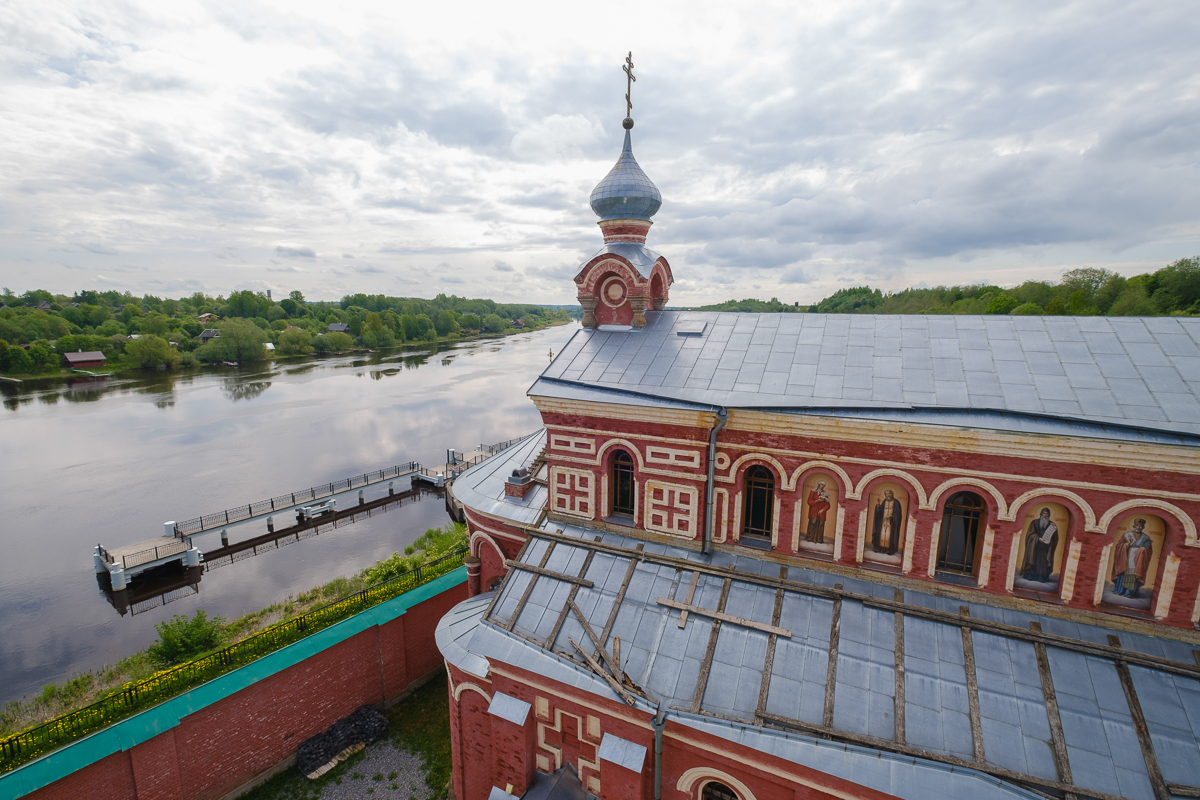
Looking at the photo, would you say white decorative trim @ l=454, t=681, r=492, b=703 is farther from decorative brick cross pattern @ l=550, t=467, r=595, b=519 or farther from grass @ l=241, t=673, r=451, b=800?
decorative brick cross pattern @ l=550, t=467, r=595, b=519

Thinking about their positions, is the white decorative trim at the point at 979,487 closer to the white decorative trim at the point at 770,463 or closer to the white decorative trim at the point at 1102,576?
the white decorative trim at the point at 1102,576

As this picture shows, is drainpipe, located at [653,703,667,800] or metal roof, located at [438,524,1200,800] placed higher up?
metal roof, located at [438,524,1200,800]

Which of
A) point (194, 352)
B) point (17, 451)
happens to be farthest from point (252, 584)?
point (194, 352)

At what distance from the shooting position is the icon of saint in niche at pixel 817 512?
30.2 feet

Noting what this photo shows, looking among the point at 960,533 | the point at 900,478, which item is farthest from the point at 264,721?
the point at 960,533

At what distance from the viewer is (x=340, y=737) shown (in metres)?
12.0

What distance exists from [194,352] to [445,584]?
82179 mm

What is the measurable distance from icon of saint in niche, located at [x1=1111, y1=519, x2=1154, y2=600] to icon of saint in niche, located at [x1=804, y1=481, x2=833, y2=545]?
12.9 ft

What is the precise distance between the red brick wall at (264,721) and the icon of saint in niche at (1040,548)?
43.7ft

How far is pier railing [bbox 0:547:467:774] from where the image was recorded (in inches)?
368

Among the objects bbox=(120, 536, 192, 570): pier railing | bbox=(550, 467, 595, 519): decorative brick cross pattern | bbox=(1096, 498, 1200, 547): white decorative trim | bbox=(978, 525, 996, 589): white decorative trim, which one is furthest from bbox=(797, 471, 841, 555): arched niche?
bbox=(120, 536, 192, 570): pier railing

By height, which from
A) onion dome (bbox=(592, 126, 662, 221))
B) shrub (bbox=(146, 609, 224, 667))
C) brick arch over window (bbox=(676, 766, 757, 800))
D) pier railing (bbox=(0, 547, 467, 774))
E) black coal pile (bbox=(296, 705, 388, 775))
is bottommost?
black coal pile (bbox=(296, 705, 388, 775))

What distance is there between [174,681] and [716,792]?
11.3m

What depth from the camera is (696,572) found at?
9.17 meters
